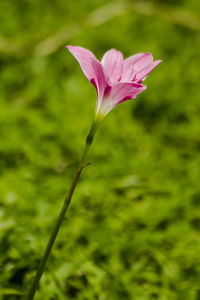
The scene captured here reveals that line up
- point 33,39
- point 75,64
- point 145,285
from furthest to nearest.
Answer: point 33,39 → point 75,64 → point 145,285

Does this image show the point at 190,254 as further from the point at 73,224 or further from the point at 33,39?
the point at 33,39

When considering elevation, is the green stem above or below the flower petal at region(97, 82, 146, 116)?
below

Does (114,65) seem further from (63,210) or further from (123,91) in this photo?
(63,210)

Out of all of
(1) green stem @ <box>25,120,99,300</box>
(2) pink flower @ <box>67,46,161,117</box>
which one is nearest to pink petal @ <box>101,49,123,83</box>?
(2) pink flower @ <box>67,46,161,117</box>

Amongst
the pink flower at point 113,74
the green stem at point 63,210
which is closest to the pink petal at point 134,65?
the pink flower at point 113,74

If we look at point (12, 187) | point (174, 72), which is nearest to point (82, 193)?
point (12, 187)

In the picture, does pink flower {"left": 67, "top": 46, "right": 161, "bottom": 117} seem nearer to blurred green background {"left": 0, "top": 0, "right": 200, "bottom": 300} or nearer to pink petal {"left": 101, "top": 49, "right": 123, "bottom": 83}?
pink petal {"left": 101, "top": 49, "right": 123, "bottom": 83}

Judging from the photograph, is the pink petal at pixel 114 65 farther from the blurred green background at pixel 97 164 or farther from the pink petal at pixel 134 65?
the blurred green background at pixel 97 164
